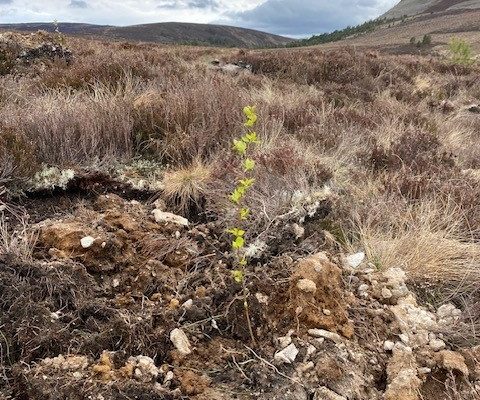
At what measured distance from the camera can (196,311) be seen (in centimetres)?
217

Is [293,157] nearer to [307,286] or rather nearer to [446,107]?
[307,286]

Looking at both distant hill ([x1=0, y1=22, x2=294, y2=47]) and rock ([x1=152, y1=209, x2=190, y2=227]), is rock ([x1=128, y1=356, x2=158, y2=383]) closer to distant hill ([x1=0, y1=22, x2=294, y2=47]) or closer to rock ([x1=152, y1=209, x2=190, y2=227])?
rock ([x1=152, y1=209, x2=190, y2=227])

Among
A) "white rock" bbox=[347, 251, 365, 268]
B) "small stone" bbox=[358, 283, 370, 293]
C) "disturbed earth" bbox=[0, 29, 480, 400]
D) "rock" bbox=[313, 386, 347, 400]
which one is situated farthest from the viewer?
"white rock" bbox=[347, 251, 365, 268]

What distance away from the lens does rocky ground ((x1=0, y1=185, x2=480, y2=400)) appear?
5.96ft

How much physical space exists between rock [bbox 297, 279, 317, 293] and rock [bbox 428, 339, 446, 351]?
612mm

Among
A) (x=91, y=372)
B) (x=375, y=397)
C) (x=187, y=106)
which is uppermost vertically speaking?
(x=187, y=106)

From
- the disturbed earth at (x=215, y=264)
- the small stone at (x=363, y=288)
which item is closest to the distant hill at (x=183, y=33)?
the disturbed earth at (x=215, y=264)

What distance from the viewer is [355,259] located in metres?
2.67

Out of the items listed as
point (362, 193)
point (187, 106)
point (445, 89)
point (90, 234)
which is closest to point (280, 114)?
point (187, 106)

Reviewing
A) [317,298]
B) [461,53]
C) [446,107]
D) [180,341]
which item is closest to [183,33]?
[461,53]

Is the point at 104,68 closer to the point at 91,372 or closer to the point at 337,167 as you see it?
the point at 337,167

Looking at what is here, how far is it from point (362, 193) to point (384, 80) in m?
8.82

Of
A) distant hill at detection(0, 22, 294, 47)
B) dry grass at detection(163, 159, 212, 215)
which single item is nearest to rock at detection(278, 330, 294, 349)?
dry grass at detection(163, 159, 212, 215)

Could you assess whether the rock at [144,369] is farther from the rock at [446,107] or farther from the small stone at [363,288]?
the rock at [446,107]
